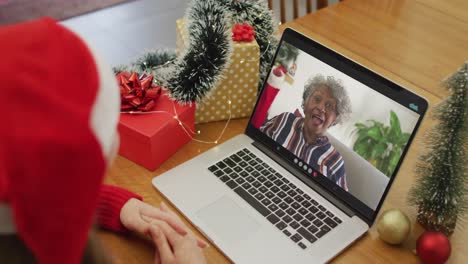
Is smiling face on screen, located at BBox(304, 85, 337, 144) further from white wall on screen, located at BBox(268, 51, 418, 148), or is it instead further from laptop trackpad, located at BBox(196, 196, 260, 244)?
laptop trackpad, located at BBox(196, 196, 260, 244)

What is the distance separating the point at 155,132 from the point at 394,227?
0.46 m

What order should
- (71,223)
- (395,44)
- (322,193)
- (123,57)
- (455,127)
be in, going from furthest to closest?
(123,57), (395,44), (322,193), (455,127), (71,223)

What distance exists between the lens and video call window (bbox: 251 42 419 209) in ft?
2.95

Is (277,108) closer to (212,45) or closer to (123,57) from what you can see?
(212,45)

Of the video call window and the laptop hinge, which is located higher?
the video call window

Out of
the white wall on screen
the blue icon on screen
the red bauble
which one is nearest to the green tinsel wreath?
the white wall on screen

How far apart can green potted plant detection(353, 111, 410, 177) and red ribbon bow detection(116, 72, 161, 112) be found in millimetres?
400

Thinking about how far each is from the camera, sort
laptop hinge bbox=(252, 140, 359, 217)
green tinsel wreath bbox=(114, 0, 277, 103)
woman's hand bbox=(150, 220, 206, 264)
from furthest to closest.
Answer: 1. green tinsel wreath bbox=(114, 0, 277, 103)
2. laptop hinge bbox=(252, 140, 359, 217)
3. woman's hand bbox=(150, 220, 206, 264)

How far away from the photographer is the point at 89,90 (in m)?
0.52

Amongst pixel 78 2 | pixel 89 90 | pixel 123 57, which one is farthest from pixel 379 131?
pixel 78 2

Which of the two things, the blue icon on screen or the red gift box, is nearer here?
the blue icon on screen

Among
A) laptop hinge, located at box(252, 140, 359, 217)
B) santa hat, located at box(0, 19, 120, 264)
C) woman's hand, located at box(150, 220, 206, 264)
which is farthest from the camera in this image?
laptop hinge, located at box(252, 140, 359, 217)

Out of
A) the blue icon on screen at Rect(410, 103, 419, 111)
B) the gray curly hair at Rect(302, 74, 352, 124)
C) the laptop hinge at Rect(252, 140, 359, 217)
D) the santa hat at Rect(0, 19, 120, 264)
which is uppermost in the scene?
the santa hat at Rect(0, 19, 120, 264)

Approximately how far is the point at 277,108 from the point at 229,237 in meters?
0.29
